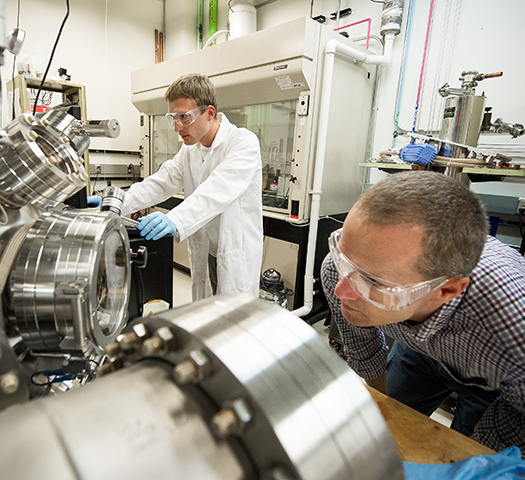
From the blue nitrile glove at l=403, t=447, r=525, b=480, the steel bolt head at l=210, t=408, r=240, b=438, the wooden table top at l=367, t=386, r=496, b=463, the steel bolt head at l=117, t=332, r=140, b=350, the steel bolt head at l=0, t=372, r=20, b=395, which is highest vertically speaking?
the steel bolt head at l=117, t=332, r=140, b=350

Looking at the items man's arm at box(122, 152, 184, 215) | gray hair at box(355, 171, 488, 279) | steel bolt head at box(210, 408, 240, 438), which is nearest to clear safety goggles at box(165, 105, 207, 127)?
man's arm at box(122, 152, 184, 215)

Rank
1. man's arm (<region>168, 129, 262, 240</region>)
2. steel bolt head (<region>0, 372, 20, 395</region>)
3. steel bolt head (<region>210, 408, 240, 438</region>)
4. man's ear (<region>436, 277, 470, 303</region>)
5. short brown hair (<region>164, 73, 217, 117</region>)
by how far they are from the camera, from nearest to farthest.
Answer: steel bolt head (<region>210, 408, 240, 438</region>)
steel bolt head (<region>0, 372, 20, 395</region>)
man's ear (<region>436, 277, 470, 303</region>)
man's arm (<region>168, 129, 262, 240</region>)
short brown hair (<region>164, 73, 217, 117</region>)

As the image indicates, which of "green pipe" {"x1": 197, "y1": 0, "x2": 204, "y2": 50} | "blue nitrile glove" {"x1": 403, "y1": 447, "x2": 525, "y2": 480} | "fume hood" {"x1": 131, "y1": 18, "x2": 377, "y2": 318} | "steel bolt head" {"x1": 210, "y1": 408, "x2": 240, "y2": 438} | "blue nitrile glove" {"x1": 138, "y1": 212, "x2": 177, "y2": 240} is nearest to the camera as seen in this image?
"steel bolt head" {"x1": 210, "y1": 408, "x2": 240, "y2": 438}

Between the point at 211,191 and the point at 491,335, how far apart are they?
3.35 ft

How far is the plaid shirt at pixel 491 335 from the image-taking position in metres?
0.67

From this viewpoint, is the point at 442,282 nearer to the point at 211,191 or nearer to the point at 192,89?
the point at 211,191

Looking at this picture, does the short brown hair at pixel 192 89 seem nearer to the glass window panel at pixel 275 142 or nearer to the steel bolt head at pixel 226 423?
the glass window panel at pixel 275 142

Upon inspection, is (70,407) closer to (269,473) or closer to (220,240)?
(269,473)

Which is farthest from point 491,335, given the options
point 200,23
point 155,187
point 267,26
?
point 200,23

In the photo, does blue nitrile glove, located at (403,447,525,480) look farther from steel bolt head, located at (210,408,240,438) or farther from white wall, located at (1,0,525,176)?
white wall, located at (1,0,525,176)

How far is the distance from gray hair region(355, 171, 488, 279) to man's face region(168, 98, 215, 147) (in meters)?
1.08

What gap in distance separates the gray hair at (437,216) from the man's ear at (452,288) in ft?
0.05

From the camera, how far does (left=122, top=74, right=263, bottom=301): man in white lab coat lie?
4.46 feet

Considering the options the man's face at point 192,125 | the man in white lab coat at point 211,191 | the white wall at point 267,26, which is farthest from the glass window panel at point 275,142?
the man's face at point 192,125
